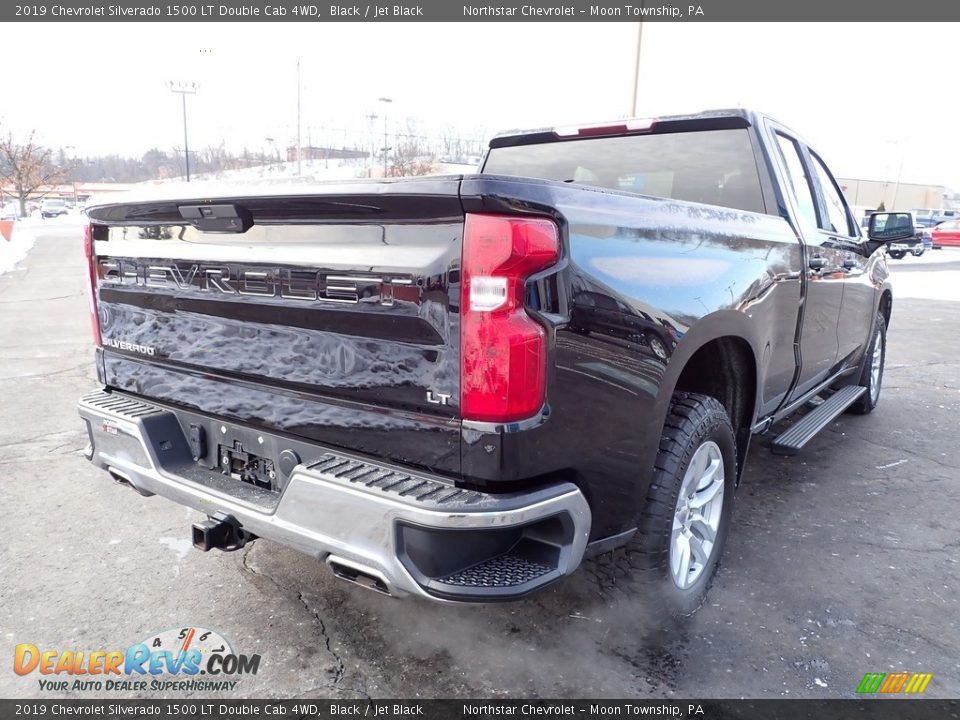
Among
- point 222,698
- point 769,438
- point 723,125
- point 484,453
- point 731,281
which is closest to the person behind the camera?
point 484,453

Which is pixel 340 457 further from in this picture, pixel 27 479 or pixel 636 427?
pixel 27 479

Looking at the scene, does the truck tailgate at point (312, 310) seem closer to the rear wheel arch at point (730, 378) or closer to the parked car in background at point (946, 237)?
the rear wheel arch at point (730, 378)

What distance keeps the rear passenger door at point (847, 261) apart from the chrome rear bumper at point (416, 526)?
2.79m

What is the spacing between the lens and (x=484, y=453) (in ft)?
6.15

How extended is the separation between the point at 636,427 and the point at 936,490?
118 inches

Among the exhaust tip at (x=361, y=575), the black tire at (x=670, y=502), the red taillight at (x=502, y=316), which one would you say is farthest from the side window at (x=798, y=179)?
the exhaust tip at (x=361, y=575)

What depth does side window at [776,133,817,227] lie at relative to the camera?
370 cm

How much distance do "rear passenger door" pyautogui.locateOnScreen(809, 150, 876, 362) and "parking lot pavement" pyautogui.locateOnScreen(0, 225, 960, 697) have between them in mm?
942

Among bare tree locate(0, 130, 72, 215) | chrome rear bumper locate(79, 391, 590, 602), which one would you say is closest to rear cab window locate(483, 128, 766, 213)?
chrome rear bumper locate(79, 391, 590, 602)

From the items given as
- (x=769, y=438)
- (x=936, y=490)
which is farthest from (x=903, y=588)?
(x=936, y=490)

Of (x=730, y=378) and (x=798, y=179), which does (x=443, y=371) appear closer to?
(x=730, y=378)

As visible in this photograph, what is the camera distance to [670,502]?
2441 mm

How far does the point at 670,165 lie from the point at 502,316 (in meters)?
2.25

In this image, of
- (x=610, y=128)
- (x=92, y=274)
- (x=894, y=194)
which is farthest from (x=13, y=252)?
(x=894, y=194)
